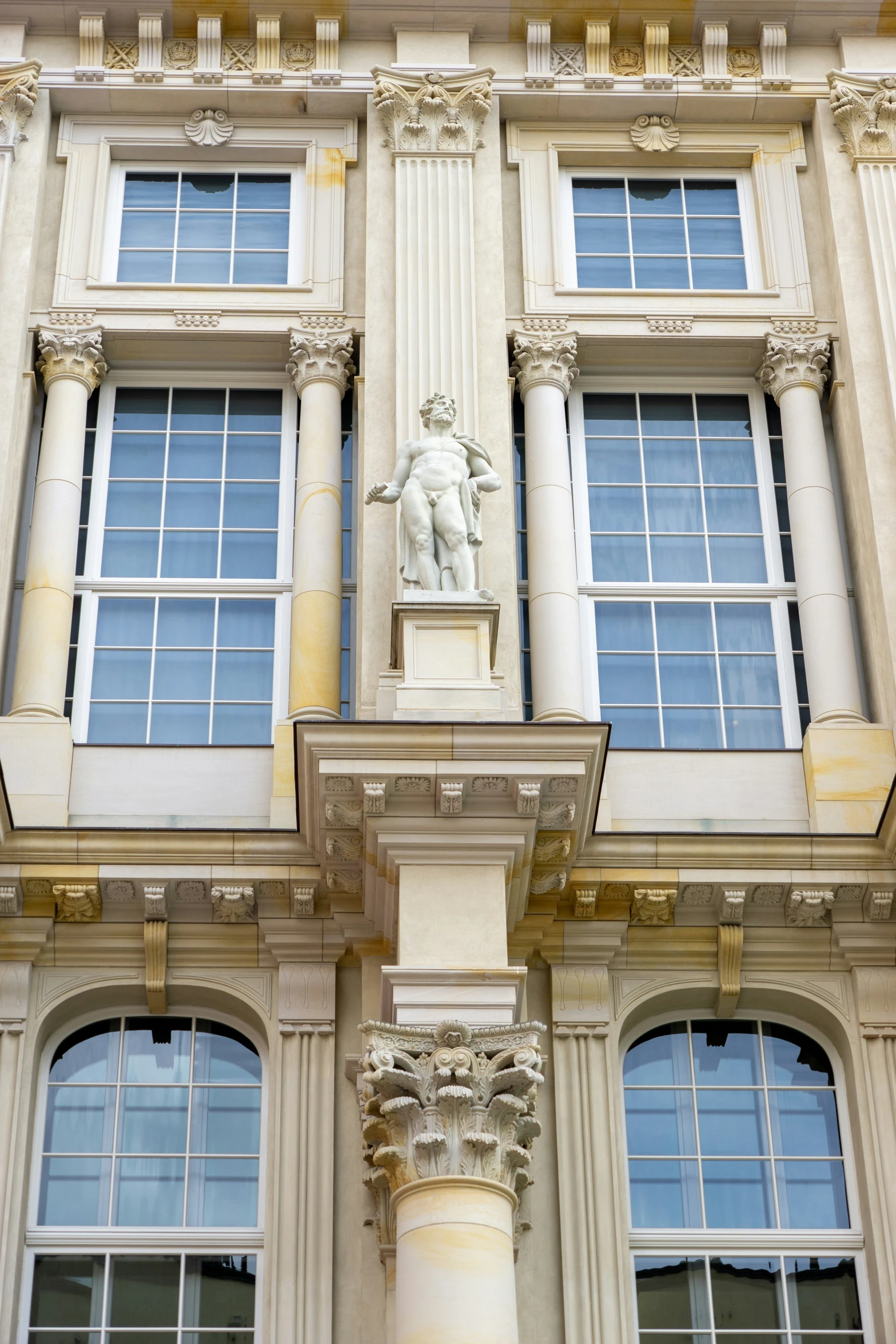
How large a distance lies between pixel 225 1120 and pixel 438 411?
529 cm

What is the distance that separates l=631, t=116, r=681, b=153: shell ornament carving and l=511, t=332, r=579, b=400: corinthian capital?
8.20 ft

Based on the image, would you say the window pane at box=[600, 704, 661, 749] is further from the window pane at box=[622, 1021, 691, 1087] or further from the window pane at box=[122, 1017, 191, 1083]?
the window pane at box=[122, 1017, 191, 1083]

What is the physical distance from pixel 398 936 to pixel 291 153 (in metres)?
8.77

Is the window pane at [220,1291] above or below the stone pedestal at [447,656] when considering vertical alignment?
below

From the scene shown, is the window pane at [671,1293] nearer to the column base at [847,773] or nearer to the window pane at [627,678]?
the column base at [847,773]

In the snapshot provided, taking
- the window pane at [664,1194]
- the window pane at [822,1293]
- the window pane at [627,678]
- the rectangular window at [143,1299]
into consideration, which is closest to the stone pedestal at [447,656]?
the window pane at [627,678]

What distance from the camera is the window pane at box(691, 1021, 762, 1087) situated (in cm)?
1535

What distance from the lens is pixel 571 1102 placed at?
14688 mm

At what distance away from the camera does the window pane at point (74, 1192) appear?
47.9 ft

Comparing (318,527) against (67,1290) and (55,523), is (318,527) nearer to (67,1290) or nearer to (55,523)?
(55,523)

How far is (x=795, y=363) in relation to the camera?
18281 mm

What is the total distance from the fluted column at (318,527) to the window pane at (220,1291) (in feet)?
12.6

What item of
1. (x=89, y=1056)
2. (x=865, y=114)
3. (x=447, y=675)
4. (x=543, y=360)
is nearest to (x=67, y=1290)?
(x=89, y=1056)

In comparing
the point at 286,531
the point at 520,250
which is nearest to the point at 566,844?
the point at 286,531
